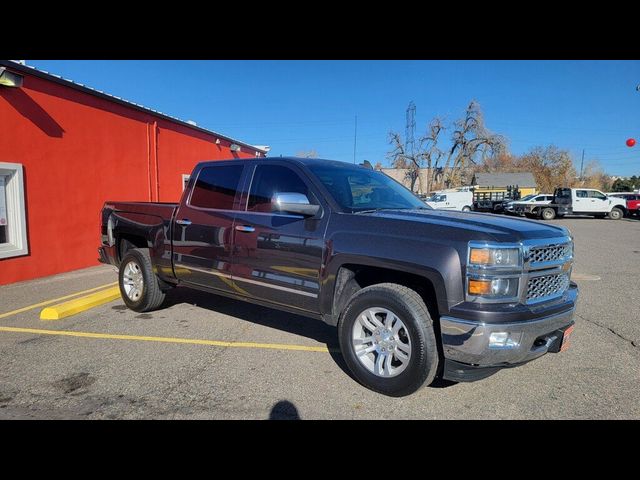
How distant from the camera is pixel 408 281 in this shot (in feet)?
11.0

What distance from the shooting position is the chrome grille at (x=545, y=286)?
305 centimetres

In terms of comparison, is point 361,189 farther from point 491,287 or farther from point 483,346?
point 483,346

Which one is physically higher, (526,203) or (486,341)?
(526,203)

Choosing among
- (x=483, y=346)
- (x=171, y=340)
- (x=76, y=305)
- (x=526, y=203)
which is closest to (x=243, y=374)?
(x=171, y=340)

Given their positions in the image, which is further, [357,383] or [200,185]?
[200,185]

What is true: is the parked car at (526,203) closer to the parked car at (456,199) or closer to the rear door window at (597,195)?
the rear door window at (597,195)

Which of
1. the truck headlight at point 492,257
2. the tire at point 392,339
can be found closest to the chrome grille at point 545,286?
the truck headlight at point 492,257

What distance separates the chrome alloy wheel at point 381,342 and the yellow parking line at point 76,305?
13.8 feet

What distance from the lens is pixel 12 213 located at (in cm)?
770

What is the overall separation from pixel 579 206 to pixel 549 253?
29.0 meters

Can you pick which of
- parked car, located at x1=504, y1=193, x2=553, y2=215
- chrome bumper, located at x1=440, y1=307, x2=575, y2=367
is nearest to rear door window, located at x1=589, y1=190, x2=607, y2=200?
parked car, located at x1=504, y1=193, x2=553, y2=215
